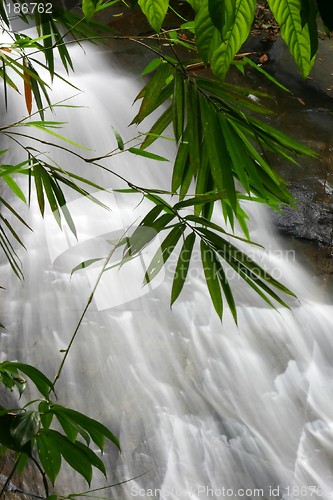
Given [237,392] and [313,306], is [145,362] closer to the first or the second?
[237,392]

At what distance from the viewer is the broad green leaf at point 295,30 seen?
1.95 ft

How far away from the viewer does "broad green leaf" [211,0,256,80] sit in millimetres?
585

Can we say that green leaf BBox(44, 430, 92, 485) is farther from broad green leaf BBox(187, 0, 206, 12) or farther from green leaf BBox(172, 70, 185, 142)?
broad green leaf BBox(187, 0, 206, 12)

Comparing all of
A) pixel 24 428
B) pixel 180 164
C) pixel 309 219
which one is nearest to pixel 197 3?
pixel 180 164

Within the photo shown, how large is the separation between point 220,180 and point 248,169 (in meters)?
0.11

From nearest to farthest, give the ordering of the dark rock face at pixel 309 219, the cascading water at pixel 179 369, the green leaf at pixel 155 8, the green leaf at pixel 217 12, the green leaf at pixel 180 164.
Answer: the green leaf at pixel 217 12
the green leaf at pixel 155 8
the green leaf at pixel 180 164
the cascading water at pixel 179 369
the dark rock face at pixel 309 219

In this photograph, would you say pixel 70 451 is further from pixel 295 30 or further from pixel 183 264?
pixel 295 30

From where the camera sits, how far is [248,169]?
1000 millimetres

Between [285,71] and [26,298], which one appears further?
[285,71]

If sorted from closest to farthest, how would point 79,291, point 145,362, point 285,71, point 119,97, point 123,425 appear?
point 123,425, point 145,362, point 79,291, point 119,97, point 285,71

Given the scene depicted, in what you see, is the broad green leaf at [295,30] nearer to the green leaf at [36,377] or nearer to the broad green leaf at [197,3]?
the broad green leaf at [197,3]

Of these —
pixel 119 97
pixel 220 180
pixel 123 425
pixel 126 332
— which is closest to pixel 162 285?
pixel 126 332

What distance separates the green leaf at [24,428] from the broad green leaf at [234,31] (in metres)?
0.54

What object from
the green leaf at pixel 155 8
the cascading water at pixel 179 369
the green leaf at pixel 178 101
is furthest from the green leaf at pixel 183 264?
the cascading water at pixel 179 369
